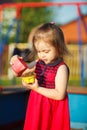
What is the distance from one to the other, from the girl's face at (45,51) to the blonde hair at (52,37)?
2cm

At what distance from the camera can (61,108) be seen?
7.32 feet

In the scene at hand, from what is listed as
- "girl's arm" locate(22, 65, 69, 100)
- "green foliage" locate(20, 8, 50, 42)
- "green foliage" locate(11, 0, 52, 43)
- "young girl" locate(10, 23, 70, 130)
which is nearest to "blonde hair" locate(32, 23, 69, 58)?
"young girl" locate(10, 23, 70, 130)

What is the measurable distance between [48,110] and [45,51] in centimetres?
34

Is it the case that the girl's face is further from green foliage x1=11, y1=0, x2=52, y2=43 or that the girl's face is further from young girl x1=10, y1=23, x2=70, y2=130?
green foliage x1=11, y1=0, x2=52, y2=43

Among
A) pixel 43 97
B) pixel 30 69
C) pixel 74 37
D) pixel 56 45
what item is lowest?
pixel 74 37

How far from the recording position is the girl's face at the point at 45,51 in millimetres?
2182

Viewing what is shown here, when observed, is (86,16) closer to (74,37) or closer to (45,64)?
(74,37)

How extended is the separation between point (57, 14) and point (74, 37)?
5.94ft

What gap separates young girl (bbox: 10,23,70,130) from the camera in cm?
218

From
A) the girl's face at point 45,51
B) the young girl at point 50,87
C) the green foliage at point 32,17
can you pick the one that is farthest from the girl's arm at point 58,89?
the green foliage at point 32,17

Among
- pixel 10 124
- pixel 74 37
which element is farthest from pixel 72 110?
pixel 74 37

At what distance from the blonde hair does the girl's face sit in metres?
0.02

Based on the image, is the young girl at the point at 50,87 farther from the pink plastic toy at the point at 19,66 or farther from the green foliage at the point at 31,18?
the green foliage at the point at 31,18

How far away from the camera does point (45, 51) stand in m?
2.18
